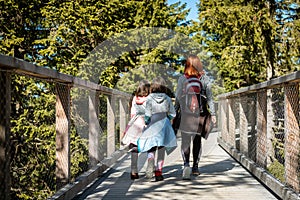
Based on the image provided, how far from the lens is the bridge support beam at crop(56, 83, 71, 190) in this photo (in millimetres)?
4152

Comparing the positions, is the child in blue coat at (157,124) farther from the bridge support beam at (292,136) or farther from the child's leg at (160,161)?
the bridge support beam at (292,136)

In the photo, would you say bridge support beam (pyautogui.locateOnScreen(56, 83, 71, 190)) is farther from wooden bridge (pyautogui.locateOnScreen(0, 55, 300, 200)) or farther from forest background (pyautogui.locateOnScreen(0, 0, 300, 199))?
forest background (pyautogui.locateOnScreen(0, 0, 300, 199))

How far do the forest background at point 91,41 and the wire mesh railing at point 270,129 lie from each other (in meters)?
3.24

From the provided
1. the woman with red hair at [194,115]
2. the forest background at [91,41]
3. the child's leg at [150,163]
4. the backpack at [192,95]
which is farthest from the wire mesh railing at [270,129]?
the forest background at [91,41]

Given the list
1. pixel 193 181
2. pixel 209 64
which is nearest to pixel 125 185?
pixel 193 181

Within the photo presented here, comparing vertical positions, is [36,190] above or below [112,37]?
below

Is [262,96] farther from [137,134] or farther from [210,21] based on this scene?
[210,21]

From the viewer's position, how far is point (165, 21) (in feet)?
72.9

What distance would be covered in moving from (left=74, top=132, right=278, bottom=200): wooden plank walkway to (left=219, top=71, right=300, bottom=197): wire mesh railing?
22 centimetres

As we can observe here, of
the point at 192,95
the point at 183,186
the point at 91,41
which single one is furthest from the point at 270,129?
the point at 91,41

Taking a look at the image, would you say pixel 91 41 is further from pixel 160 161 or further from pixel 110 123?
pixel 160 161

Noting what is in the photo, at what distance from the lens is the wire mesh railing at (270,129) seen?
3.81 metres

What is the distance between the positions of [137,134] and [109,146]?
5.78ft

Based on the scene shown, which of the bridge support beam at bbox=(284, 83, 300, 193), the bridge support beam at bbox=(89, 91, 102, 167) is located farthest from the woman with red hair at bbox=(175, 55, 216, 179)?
the bridge support beam at bbox=(284, 83, 300, 193)
